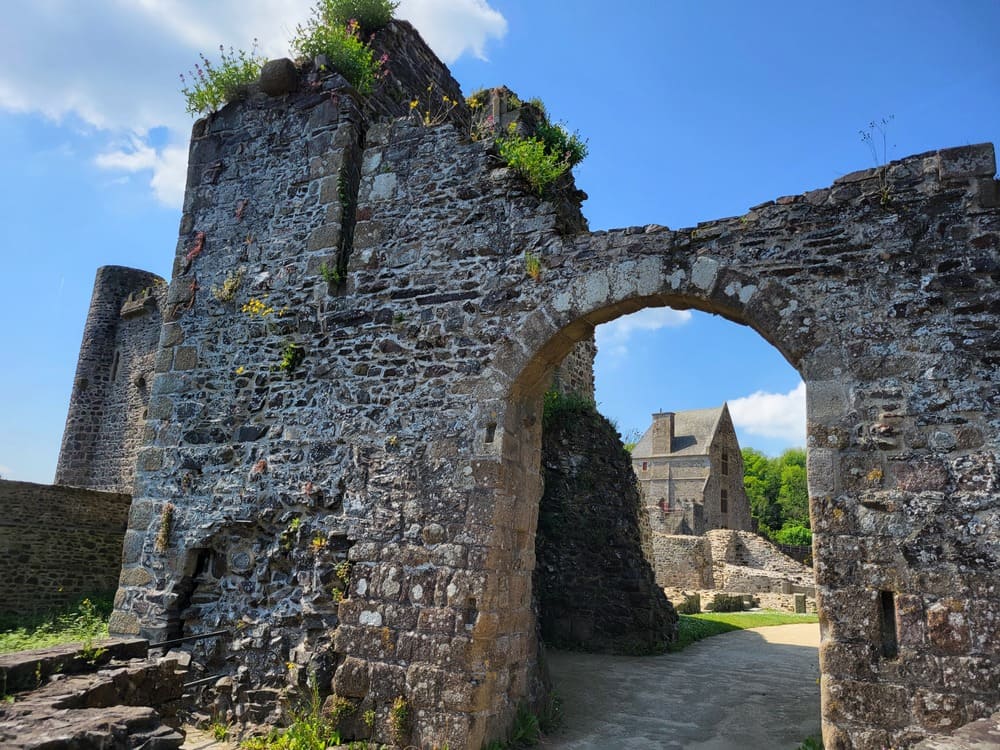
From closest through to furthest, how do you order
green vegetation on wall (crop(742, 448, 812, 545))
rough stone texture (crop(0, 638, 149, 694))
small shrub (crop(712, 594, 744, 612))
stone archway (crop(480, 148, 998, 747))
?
rough stone texture (crop(0, 638, 149, 694)) < stone archway (crop(480, 148, 998, 747)) < small shrub (crop(712, 594, 744, 612)) < green vegetation on wall (crop(742, 448, 812, 545))

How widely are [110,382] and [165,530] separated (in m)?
17.2

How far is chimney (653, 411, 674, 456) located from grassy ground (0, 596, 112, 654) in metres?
32.6

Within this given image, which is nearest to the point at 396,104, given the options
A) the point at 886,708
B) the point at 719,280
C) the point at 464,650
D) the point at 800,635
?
the point at 719,280

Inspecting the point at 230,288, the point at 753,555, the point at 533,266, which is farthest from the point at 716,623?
the point at 753,555

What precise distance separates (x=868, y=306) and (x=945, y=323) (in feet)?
1.48

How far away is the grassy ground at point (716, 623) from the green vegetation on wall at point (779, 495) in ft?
110

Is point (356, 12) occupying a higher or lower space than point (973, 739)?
higher

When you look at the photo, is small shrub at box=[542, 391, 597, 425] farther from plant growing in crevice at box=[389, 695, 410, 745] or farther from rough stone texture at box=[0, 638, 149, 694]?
rough stone texture at box=[0, 638, 149, 694]

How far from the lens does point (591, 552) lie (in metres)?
10.1

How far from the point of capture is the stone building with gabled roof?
3738 centimetres

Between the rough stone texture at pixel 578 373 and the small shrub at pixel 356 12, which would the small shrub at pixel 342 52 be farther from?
the rough stone texture at pixel 578 373

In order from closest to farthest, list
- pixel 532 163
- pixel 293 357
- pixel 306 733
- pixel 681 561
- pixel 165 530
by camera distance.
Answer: pixel 306 733
pixel 532 163
pixel 293 357
pixel 165 530
pixel 681 561

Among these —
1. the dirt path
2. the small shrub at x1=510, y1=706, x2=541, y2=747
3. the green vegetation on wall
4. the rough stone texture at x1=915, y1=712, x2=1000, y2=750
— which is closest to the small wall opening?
the rough stone texture at x1=915, y1=712, x2=1000, y2=750

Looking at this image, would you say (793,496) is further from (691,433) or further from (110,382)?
(110,382)
